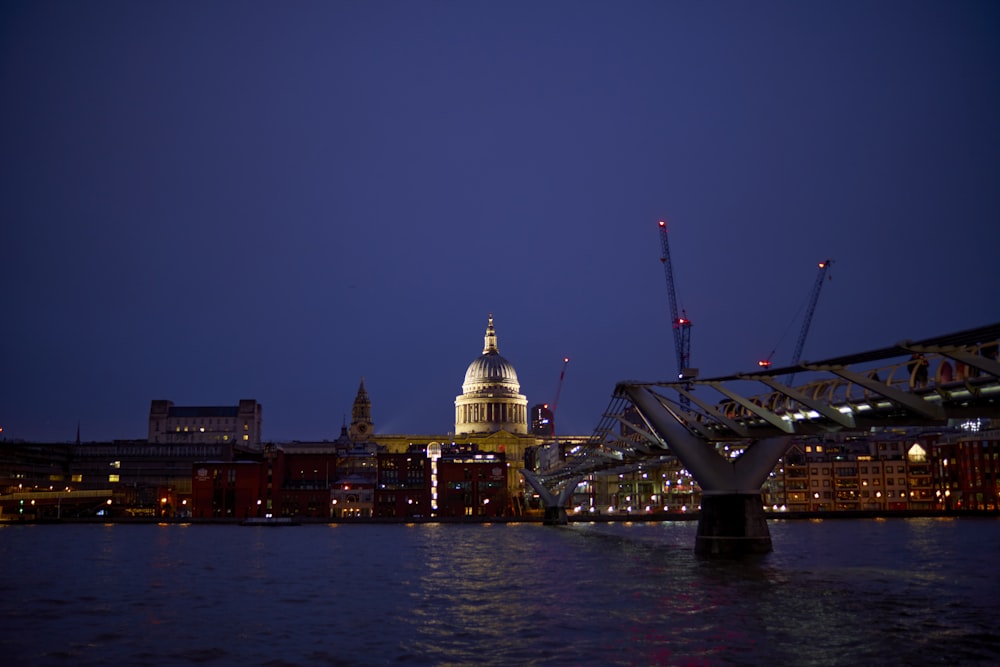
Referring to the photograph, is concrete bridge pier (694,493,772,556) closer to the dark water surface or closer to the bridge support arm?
the bridge support arm

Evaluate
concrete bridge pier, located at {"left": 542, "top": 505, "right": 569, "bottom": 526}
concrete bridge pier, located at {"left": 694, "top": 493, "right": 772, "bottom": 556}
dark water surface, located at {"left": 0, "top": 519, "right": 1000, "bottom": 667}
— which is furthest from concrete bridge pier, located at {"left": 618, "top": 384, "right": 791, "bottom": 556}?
concrete bridge pier, located at {"left": 542, "top": 505, "right": 569, "bottom": 526}

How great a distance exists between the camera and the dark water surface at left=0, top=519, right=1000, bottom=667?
2653 centimetres

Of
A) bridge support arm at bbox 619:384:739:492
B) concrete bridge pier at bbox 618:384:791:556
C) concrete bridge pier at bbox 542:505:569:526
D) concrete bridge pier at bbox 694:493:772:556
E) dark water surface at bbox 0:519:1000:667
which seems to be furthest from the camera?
concrete bridge pier at bbox 542:505:569:526

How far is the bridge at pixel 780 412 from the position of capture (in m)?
33.3

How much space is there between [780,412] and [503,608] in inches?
782

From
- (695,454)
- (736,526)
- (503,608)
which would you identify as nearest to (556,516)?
(736,526)

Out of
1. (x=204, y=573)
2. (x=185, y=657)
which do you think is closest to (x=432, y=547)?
(x=204, y=573)

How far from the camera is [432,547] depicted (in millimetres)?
78625

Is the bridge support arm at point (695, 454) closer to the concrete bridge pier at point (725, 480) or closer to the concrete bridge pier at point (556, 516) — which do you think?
the concrete bridge pier at point (725, 480)

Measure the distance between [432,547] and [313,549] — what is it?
9.10 meters

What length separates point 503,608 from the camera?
36500 mm

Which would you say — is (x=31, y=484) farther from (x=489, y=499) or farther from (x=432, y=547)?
(x=432, y=547)

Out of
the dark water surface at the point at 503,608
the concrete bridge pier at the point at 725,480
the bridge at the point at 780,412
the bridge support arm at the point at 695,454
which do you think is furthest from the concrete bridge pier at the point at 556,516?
the bridge support arm at the point at 695,454

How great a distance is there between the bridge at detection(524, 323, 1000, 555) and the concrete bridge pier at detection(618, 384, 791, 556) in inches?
2.2
